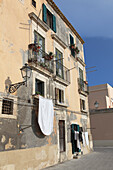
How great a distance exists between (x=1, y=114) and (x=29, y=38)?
4.72 m

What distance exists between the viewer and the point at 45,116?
8.73 metres

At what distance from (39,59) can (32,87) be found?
2006mm

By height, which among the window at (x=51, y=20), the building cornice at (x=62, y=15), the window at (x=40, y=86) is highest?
the building cornice at (x=62, y=15)

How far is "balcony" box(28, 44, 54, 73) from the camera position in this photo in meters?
9.05

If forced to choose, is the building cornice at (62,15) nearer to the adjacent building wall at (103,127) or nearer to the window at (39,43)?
the window at (39,43)

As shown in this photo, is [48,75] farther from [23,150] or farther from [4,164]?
[4,164]

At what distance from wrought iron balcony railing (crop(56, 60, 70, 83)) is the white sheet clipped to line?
3272 mm

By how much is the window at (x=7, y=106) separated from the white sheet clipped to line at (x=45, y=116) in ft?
5.35

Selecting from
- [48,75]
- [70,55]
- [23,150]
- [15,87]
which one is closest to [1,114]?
[15,87]

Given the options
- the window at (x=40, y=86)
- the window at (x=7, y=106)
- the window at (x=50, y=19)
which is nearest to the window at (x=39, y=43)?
the window at (x=40, y=86)

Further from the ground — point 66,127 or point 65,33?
point 65,33

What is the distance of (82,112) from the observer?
1477 cm

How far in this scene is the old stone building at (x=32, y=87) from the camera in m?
7.05

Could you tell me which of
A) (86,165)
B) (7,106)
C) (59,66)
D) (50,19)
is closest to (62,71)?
(59,66)
